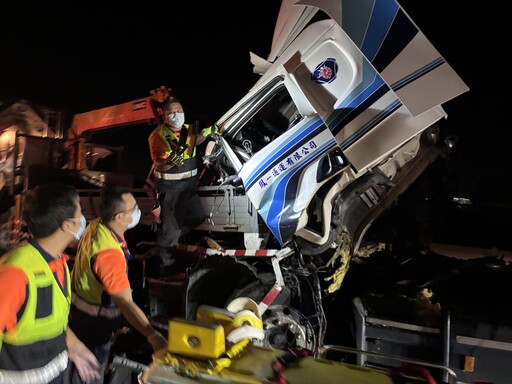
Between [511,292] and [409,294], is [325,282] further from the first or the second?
[511,292]

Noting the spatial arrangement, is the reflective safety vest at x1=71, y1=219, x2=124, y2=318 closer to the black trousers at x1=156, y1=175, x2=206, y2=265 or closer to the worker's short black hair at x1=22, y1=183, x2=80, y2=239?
the worker's short black hair at x1=22, y1=183, x2=80, y2=239

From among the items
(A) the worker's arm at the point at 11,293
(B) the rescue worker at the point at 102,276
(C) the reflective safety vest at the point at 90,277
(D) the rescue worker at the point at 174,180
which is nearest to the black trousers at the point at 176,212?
(D) the rescue worker at the point at 174,180

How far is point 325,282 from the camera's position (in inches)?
146

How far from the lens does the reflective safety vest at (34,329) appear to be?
179 centimetres

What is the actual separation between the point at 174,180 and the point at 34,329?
11.2 feet

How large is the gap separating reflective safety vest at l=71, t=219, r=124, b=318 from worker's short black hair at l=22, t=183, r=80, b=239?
1.52ft

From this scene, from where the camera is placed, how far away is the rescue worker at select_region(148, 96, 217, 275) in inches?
184

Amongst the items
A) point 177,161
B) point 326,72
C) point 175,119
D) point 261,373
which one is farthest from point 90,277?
point 175,119

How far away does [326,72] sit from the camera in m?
3.24

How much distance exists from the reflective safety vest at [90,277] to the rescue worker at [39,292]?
0.32 metres

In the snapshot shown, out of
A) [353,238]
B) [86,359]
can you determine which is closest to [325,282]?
[353,238]

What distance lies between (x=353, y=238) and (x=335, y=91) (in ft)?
4.11

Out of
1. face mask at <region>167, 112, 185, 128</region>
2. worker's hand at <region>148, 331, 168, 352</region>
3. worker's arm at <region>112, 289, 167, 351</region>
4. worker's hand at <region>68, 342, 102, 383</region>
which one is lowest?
worker's hand at <region>68, 342, 102, 383</region>

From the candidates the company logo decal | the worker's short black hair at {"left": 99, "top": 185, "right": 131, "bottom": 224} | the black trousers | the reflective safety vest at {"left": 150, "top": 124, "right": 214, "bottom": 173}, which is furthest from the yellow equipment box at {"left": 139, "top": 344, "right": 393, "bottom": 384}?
the reflective safety vest at {"left": 150, "top": 124, "right": 214, "bottom": 173}
